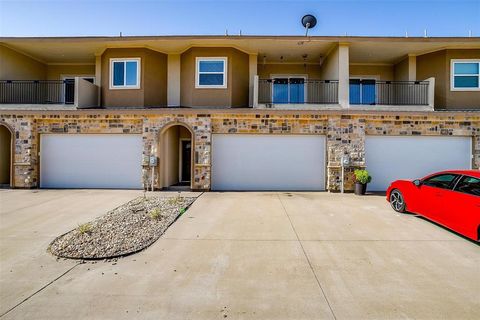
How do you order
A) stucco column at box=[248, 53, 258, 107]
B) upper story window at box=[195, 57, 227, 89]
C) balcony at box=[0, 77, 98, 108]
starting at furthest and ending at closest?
stucco column at box=[248, 53, 258, 107], upper story window at box=[195, 57, 227, 89], balcony at box=[0, 77, 98, 108]

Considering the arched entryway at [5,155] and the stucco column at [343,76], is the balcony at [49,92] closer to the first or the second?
the arched entryway at [5,155]

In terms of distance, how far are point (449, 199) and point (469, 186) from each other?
45 cm

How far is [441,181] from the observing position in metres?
6.32

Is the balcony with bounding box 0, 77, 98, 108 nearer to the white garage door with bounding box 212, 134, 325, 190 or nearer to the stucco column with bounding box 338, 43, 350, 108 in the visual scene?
the white garage door with bounding box 212, 134, 325, 190

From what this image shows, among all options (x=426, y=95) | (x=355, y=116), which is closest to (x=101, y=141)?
(x=355, y=116)

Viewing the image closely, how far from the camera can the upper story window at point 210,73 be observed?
1220 centimetres

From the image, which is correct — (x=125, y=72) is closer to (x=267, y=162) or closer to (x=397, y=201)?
(x=267, y=162)

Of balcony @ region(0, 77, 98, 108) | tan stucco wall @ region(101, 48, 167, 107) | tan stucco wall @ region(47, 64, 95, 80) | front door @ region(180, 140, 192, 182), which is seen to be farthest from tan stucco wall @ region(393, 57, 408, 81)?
tan stucco wall @ region(47, 64, 95, 80)

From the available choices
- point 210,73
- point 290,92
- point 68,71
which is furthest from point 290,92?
point 68,71

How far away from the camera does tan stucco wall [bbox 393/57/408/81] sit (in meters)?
13.1

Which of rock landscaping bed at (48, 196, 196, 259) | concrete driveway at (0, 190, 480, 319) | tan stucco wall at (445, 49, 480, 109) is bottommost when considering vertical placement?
concrete driveway at (0, 190, 480, 319)

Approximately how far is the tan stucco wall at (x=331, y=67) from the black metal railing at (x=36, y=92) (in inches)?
492

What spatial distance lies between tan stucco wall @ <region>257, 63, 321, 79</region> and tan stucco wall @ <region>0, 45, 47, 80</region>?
11729 millimetres

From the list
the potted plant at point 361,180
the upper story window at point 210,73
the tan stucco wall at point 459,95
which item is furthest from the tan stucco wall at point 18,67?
the tan stucco wall at point 459,95
